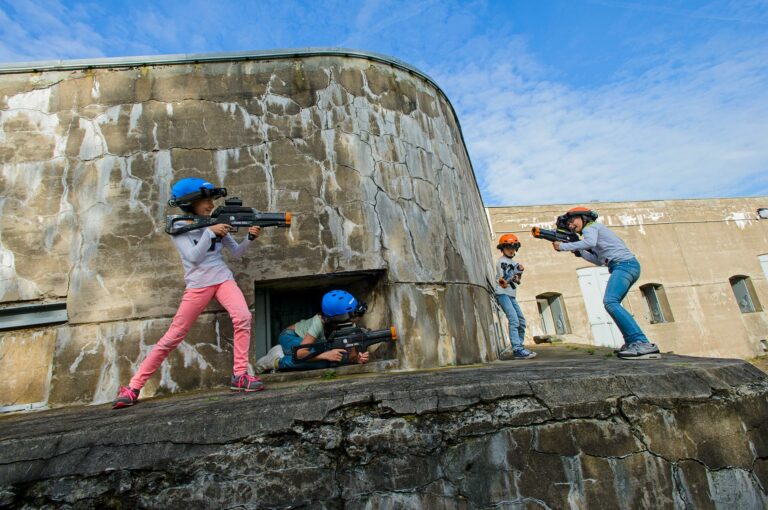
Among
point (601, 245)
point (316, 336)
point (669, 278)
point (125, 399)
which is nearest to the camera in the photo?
point (125, 399)

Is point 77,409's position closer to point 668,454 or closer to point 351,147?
point 351,147

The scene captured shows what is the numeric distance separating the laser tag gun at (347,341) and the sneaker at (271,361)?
7.9 inches

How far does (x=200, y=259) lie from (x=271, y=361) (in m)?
1.17

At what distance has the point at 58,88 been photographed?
4.08 metres

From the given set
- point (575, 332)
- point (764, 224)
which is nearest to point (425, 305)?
point (575, 332)

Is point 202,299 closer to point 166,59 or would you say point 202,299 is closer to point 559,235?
point 166,59

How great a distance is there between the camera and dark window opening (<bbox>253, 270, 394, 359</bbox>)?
384 centimetres

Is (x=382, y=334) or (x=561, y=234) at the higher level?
(x=561, y=234)

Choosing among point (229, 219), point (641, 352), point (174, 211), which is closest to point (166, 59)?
point (174, 211)

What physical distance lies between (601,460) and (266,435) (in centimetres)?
165

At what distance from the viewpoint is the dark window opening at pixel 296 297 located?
3840 mm

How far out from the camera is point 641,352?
3375mm

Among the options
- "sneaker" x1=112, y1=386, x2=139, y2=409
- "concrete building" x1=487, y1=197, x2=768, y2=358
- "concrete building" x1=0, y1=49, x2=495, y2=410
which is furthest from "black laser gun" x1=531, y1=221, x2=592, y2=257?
"concrete building" x1=487, y1=197, x2=768, y2=358

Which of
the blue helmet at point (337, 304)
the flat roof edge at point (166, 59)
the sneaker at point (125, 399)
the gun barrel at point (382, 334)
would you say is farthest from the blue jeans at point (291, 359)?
the flat roof edge at point (166, 59)
